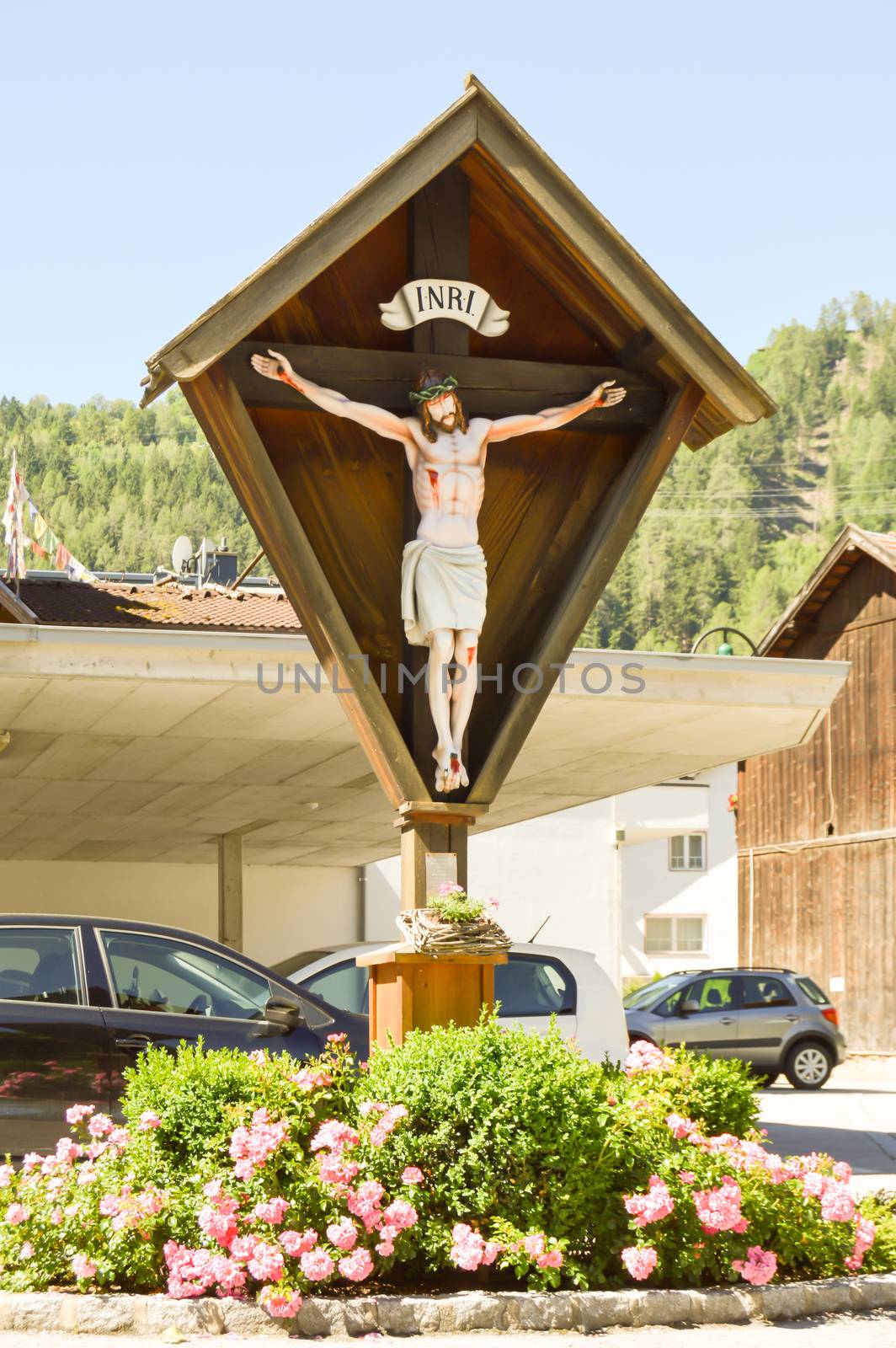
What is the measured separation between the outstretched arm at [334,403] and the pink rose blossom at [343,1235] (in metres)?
3.93

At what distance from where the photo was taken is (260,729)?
1457cm

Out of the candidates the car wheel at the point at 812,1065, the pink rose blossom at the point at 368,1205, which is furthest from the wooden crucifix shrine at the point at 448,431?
the car wheel at the point at 812,1065

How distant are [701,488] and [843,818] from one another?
126 metres

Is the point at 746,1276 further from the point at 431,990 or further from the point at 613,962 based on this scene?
the point at 613,962

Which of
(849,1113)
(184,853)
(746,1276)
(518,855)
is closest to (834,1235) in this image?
(746,1276)

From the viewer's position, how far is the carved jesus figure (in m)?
8.39

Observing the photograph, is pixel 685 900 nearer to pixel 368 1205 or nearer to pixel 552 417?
pixel 552 417

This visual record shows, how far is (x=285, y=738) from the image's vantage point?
15086 mm

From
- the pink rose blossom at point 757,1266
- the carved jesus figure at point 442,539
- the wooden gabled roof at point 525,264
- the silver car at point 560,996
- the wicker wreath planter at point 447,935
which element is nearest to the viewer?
the pink rose blossom at point 757,1266

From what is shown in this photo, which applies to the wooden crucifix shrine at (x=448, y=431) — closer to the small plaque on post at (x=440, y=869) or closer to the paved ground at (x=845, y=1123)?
the small plaque on post at (x=440, y=869)

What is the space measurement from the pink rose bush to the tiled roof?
399 inches

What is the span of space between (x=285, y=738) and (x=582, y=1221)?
8757 mm

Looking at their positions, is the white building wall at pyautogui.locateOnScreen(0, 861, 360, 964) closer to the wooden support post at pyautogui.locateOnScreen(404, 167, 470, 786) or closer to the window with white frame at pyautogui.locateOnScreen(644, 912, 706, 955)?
the wooden support post at pyautogui.locateOnScreen(404, 167, 470, 786)

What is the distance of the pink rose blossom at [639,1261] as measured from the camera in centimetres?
646
